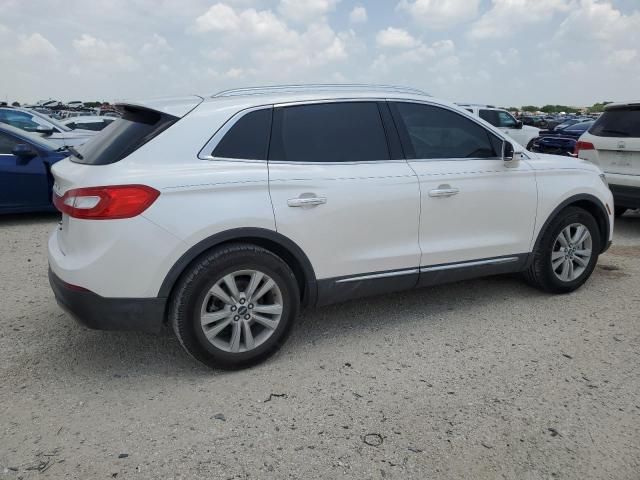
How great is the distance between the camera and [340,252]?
3.68 meters

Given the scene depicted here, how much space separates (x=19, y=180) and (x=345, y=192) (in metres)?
6.01

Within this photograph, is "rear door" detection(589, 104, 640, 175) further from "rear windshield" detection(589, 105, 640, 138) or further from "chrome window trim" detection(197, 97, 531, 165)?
"chrome window trim" detection(197, 97, 531, 165)

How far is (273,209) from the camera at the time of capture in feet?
11.2

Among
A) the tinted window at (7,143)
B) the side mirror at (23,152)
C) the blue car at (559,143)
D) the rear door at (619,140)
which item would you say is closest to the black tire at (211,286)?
Result: the rear door at (619,140)

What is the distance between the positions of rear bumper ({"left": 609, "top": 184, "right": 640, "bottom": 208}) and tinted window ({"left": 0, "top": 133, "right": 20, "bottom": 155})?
8026 mm

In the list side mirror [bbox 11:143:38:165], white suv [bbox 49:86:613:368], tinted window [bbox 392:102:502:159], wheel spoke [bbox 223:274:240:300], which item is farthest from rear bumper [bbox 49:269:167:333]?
side mirror [bbox 11:143:38:165]

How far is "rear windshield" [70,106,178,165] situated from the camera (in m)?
3.29

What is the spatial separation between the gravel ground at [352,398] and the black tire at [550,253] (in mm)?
176

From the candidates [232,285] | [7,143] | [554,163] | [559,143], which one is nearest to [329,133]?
[232,285]

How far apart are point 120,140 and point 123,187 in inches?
18.6

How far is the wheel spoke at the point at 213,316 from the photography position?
10.8ft

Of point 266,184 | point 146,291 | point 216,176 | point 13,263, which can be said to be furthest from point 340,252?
point 13,263

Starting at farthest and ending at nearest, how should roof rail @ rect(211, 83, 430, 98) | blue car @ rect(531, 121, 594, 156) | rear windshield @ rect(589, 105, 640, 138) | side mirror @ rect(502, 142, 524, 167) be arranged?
blue car @ rect(531, 121, 594, 156), rear windshield @ rect(589, 105, 640, 138), side mirror @ rect(502, 142, 524, 167), roof rail @ rect(211, 83, 430, 98)

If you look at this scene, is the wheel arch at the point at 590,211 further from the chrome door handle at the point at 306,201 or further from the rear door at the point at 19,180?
the rear door at the point at 19,180
